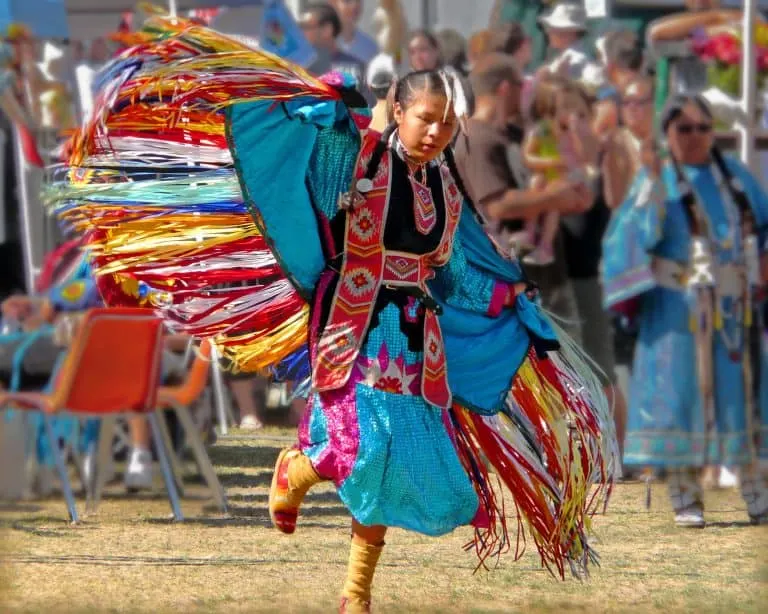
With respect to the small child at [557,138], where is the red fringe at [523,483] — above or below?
below

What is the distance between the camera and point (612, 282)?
6.64 metres

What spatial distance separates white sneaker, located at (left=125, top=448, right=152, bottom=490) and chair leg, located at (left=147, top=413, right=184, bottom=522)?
337 millimetres

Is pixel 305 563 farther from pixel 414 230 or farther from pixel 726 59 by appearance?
pixel 726 59

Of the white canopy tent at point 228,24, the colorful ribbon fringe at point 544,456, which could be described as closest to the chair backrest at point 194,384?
the white canopy tent at point 228,24

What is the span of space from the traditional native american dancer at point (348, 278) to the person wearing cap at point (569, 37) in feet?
10.4

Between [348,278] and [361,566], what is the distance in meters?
0.75

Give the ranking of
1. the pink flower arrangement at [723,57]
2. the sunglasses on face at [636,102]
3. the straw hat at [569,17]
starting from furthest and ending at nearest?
the straw hat at [569,17]
the pink flower arrangement at [723,57]
the sunglasses on face at [636,102]

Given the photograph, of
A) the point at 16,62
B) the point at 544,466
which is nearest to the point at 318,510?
the point at 544,466

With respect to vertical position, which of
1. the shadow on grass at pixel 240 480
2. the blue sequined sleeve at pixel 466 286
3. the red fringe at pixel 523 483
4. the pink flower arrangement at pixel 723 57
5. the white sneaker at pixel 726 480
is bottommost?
the white sneaker at pixel 726 480

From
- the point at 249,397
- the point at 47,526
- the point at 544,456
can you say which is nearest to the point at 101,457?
the point at 47,526

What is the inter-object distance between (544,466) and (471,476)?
0.25m

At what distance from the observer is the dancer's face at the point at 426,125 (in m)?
4.45

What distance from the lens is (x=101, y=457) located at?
22.4 feet

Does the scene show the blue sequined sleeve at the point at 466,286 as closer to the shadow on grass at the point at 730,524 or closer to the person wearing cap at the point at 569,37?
the shadow on grass at the point at 730,524
